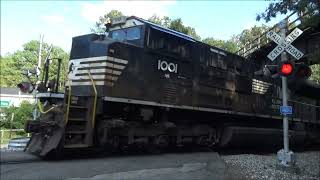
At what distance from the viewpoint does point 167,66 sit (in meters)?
12.9

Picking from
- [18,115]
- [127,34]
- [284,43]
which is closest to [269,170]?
[284,43]

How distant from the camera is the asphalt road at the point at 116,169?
8.01 metres

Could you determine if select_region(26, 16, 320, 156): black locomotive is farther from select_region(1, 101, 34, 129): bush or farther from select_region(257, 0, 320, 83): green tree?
select_region(1, 101, 34, 129): bush

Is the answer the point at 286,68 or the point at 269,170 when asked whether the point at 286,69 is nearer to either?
the point at 286,68

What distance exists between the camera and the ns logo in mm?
12656

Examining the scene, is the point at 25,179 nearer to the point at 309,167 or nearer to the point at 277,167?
the point at 277,167

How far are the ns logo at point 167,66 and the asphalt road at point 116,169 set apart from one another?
3089mm

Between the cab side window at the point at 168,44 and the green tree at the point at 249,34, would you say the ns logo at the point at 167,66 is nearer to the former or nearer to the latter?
the cab side window at the point at 168,44

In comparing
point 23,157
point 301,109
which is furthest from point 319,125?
point 23,157

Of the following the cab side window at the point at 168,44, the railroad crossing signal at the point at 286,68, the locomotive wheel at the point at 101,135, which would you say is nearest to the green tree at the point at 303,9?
the railroad crossing signal at the point at 286,68

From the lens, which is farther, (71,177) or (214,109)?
(214,109)

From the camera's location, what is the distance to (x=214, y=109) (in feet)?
48.4

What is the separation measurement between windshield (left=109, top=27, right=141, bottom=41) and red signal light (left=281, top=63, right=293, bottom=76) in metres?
4.27

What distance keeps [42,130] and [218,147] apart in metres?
7.64
